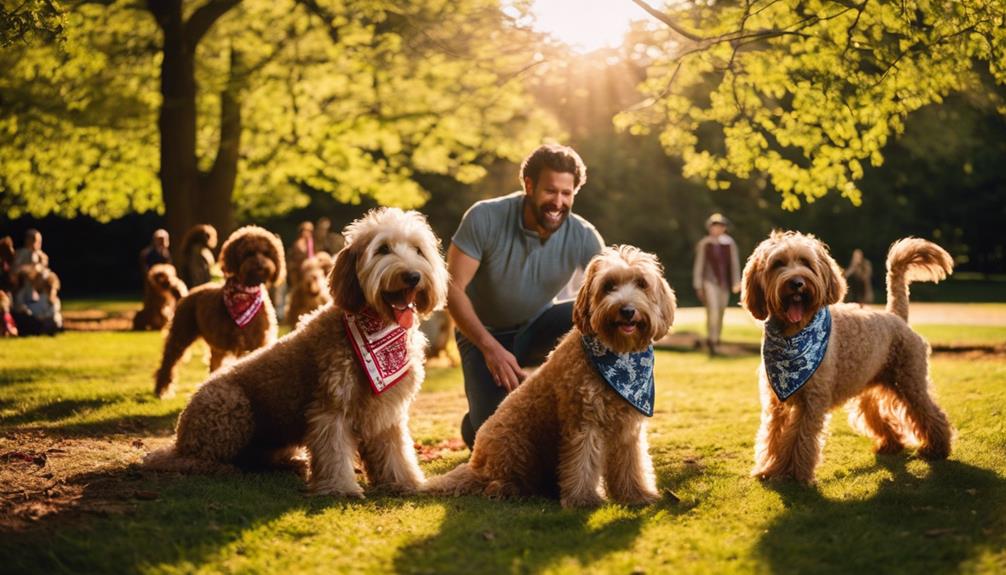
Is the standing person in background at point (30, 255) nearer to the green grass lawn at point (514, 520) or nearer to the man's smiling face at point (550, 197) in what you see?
the green grass lawn at point (514, 520)

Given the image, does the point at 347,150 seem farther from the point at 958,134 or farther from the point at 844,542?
the point at 958,134

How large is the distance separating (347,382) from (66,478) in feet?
6.02

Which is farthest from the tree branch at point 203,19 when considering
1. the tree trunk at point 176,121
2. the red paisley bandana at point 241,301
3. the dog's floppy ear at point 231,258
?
the red paisley bandana at point 241,301

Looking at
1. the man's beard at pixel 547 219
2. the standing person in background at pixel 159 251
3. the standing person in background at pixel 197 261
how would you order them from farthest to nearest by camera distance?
the standing person in background at pixel 159 251 < the standing person in background at pixel 197 261 < the man's beard at pixel 547 219

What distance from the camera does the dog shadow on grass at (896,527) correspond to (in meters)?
3.85

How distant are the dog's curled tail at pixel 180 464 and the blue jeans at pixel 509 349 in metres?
1.90

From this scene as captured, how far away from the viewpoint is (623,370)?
15.9ft

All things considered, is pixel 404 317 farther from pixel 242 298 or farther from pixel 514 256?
pixel 242 298

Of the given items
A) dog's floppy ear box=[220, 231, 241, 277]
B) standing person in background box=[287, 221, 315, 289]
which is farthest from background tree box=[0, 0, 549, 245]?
dog's floppy ear box=[220, 231, 241, 277]

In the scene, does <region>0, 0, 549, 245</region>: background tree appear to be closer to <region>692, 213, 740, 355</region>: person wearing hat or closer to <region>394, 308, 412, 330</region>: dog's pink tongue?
<region>692, 213, 740, 355</region>: person wearing hat

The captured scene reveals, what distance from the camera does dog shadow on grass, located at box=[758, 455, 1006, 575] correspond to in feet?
12.6

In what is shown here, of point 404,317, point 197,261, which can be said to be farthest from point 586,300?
point 197,261

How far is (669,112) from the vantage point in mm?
9875

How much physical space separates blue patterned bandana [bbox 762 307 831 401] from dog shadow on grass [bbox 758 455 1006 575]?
63 cm
